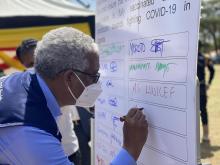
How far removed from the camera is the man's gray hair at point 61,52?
6.64ft

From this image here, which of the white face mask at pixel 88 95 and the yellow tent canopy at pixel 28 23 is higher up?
the yellow tent canopy at pixel 28 23

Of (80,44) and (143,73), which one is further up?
(80,44)

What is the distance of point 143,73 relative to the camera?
2412 mm

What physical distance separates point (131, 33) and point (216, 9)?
63780 millimetres

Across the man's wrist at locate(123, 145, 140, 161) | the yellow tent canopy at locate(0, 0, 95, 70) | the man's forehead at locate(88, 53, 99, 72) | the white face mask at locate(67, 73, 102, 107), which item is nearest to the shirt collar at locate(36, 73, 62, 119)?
the white face mask at locate(67, 73, 102, 107)

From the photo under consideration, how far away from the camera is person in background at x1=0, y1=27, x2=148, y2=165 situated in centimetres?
186

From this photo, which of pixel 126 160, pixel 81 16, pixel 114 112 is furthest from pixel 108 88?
pixel 81 16

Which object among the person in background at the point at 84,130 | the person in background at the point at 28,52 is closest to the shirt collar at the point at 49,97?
the person in background at the point at 28,52

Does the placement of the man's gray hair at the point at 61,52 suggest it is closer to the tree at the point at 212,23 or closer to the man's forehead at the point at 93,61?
the man's forehead at the point at 93,61

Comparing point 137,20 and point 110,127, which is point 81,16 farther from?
point 137,20

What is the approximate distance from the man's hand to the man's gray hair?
0.44m

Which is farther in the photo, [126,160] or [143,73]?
[143,73]
